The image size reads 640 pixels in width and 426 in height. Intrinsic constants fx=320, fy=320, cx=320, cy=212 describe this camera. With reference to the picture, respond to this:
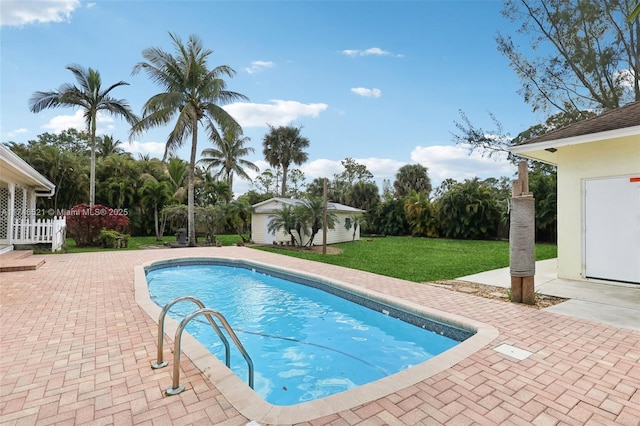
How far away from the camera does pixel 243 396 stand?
264 cm

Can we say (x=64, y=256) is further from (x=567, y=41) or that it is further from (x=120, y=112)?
(x=567, y=41)

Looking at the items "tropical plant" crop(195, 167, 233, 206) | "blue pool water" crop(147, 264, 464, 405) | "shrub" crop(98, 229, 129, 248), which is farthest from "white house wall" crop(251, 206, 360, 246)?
"blue pool water" crop(147, 264, 464, 405)

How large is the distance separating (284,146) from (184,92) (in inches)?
583

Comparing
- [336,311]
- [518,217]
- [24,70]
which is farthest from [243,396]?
[24,70]

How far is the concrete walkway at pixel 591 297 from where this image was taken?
4.84 meters

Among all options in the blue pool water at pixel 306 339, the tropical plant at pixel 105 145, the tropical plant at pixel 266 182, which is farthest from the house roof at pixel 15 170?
the tropical plant at pixel 266 182

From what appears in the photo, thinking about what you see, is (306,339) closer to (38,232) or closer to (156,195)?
(38,232)

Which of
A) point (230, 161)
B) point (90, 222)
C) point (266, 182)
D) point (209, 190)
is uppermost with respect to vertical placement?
point (230, 161)

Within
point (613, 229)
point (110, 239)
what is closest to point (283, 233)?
point (110, 239)

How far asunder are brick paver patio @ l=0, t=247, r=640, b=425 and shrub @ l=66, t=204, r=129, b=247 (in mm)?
11378

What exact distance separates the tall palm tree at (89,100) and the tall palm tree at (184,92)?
3418 millimetres

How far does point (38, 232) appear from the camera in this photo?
42.5ft

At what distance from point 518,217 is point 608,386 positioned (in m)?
3.25

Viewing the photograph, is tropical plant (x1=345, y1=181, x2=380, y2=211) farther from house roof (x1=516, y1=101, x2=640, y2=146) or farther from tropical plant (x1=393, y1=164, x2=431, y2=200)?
house roof (x1=516, y1=101, x2=640, y2=146)
